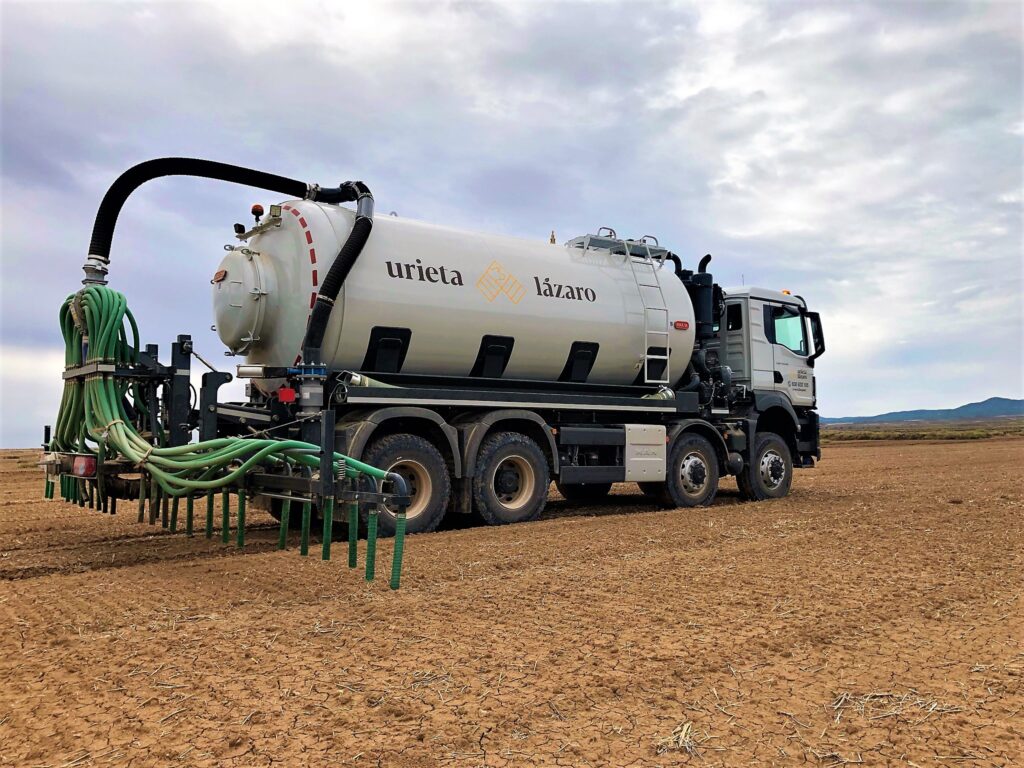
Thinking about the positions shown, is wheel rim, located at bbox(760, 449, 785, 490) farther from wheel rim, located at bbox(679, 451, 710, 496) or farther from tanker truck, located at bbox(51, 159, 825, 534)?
wheel rim, located at bbox(679, 451, 710, 496)

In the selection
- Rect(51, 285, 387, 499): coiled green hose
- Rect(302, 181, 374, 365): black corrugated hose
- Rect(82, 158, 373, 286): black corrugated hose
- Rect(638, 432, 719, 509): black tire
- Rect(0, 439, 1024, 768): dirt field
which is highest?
Rect(82, 158, 373, 286): black corrugated hose

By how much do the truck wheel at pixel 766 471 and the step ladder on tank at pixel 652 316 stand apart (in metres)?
2.33

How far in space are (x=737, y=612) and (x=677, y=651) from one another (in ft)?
3.42

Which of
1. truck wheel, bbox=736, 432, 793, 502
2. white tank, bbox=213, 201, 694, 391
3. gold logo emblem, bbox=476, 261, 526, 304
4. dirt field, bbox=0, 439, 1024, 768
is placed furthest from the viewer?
truck wheel, bbox=736, 432, 793, 502

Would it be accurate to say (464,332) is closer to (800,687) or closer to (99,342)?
(99,342)

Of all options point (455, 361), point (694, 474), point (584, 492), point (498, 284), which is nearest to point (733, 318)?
point (694, 474)

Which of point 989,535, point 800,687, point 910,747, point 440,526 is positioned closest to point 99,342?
point 440,526

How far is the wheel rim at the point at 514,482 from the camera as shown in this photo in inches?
414

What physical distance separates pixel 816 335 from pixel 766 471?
2.65 metres

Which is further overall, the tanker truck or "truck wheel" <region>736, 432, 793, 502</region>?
"truck wheel" <region>736, 432, 793, 502</region>

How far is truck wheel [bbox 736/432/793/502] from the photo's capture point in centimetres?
1364

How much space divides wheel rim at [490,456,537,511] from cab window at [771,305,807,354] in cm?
577

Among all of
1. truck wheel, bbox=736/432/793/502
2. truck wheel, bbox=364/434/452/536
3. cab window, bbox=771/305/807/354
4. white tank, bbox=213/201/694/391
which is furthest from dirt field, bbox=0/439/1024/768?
cab window, bbox=771/305/807/354

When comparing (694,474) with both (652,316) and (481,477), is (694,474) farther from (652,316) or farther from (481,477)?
(481,477)
